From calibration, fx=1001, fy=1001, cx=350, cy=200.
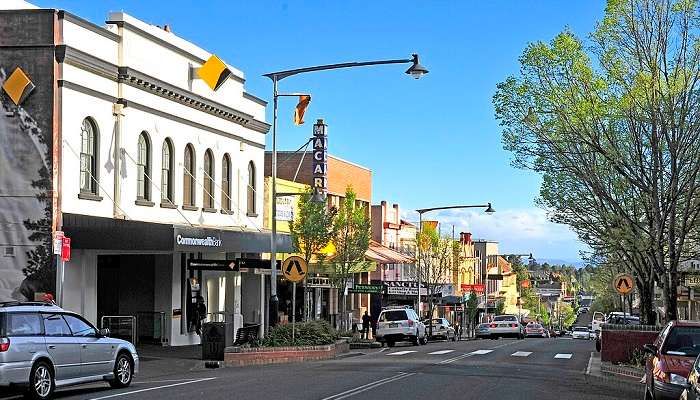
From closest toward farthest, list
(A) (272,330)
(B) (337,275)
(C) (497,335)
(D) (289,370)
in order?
(D) (289,370)
(A) (272,330)
(B) (337,275)
(C) (497,335)

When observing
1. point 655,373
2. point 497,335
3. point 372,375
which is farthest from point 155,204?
point 497,335

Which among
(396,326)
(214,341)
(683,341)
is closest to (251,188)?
(396,326)

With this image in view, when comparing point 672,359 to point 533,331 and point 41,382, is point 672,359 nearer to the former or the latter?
point 41,382

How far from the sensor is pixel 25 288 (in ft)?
85.7

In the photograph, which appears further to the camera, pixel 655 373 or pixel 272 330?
pixel 272 330

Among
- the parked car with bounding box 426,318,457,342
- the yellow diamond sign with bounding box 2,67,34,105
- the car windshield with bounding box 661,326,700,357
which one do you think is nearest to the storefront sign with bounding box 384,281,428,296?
the parked car with bounding box 426,318,457,342

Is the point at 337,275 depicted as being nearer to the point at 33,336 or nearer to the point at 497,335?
the point at 497,335

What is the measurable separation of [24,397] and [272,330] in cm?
1331

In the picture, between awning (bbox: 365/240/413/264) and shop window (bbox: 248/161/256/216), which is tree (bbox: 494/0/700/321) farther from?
awning (bbox: 365/240/413/264)

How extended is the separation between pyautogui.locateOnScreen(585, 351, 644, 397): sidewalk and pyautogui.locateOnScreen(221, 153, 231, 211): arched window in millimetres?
15862

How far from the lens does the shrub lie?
29875mm

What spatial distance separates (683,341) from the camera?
16609 millimetres

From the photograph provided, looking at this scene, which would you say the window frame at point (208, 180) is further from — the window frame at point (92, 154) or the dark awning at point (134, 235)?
the window frame at point (92, 154)

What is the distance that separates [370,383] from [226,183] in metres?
18.7
